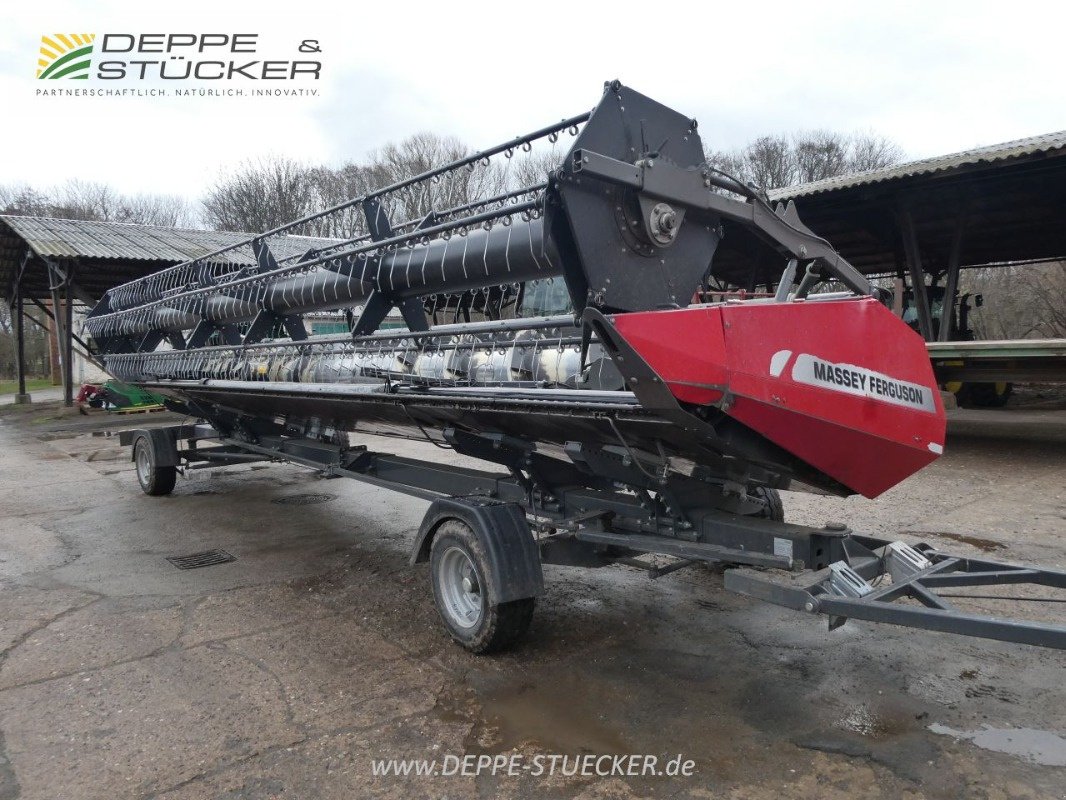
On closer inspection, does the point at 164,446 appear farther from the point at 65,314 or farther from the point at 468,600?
the point at 65,314

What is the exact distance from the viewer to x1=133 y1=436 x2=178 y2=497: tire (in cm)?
855

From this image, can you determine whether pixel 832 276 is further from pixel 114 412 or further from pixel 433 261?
pixel 114 412

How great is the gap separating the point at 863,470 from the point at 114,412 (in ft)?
68.1

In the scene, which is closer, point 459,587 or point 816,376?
point 816,376

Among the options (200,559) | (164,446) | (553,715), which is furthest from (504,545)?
(164,446)

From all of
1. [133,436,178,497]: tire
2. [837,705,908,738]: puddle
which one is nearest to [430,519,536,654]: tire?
[837,705,908,738]: puddle

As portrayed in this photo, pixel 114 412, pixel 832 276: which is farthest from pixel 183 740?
pixel 114 412

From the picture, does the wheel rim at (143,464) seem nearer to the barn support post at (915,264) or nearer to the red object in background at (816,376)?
the red object in background at (816,376)

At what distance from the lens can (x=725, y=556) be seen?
338 cm

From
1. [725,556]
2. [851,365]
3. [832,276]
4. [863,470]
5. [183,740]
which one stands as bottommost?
[183,740]

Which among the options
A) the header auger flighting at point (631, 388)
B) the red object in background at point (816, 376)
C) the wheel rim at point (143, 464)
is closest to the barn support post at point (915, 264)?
the header auger flighting at point (631, 388)

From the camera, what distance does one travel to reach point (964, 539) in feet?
20.0

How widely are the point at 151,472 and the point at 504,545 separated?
6361 millimetres

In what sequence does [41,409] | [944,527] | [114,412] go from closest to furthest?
[944,527]
[114,412]
[41,409]
